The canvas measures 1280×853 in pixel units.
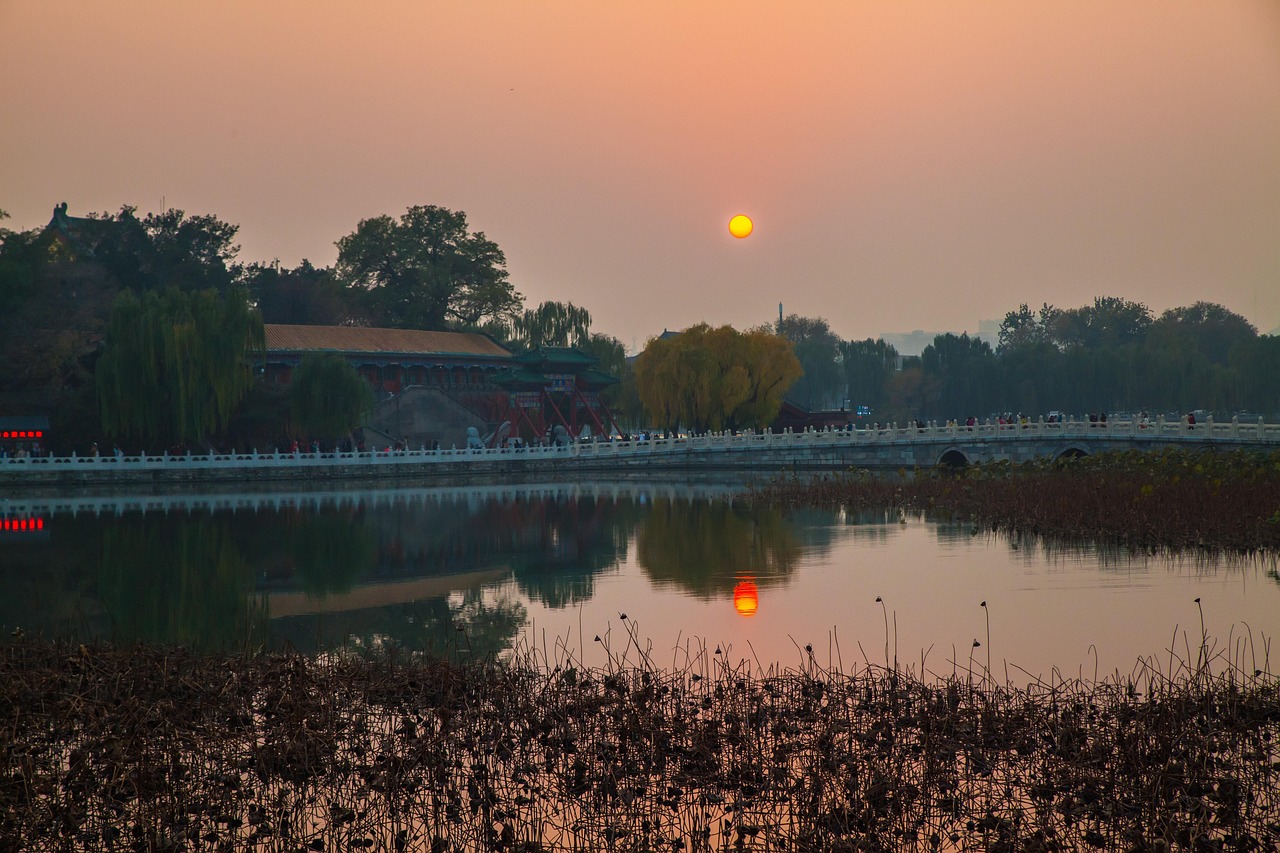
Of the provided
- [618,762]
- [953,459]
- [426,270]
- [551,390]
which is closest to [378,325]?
[426,270]

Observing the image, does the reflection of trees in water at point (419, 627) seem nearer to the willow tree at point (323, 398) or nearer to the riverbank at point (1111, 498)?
the riverbank at point (1111, 498)

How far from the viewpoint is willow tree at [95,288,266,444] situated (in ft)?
120

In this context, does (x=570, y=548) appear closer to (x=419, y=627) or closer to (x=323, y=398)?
(x=419, y=627)

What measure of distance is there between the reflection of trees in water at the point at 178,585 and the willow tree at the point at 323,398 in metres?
15.9

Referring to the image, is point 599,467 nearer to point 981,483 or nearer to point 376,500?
point 376,500

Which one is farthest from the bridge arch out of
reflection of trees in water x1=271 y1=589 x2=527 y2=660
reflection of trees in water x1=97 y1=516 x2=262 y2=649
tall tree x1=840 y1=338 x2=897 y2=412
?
tall tree x1=840 y1=338 x2=897 y2=412

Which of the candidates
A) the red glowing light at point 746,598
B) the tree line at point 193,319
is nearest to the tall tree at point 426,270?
the tree line at point 193,319

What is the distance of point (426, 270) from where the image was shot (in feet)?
202

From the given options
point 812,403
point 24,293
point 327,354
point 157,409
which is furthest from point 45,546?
point 812,403

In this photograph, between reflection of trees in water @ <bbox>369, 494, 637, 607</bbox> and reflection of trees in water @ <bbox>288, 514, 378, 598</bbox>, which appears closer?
reflection of trees in water @ <bbox>288, 514, 378, 598</bbox>

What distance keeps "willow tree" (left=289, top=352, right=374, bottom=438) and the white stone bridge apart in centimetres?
139

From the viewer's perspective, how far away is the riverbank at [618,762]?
5.73 metres

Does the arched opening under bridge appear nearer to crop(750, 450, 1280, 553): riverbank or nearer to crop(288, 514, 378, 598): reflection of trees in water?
crop(750, 450, 1280, 553): riverbank

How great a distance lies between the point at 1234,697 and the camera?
24.0 ft
